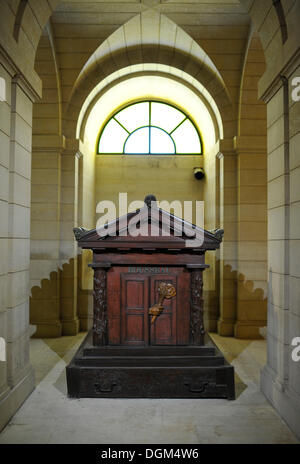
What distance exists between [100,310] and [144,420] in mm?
1610

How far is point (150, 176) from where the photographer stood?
10992mm

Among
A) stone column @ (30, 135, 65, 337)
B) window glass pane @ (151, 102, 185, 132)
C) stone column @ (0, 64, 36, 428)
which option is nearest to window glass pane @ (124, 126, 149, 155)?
window glass pane @ (151, 102, 185, 132)

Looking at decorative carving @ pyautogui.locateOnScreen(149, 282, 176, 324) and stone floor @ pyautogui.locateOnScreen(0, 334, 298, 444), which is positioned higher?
decorative carving @ pyautogui.locateOnScreen(149, 282, 176, 324)

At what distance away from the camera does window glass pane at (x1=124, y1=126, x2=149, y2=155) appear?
1108 centimetres

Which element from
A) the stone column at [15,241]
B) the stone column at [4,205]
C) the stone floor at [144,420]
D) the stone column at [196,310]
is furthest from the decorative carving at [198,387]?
the stone column at [4,205]

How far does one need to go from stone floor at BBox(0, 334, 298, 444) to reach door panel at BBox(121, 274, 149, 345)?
2.78ft

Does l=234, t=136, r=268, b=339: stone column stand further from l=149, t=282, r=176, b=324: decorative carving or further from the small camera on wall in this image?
l=149, t=282, r=176, b=324: decorative carving

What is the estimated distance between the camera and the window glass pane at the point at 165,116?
11.2 metres

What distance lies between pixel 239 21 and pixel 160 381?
743 centimetres

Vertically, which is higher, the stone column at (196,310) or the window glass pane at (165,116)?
the window glass pane at (165,116)

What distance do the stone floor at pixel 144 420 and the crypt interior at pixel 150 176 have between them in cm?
2

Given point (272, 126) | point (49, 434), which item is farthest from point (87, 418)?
point (272, 126)

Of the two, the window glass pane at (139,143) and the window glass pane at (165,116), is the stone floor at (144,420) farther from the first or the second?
the window glass pane at (165,116)

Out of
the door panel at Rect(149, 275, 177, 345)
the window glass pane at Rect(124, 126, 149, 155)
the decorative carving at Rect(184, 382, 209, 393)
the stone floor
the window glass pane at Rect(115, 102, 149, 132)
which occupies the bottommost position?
the stone floor
